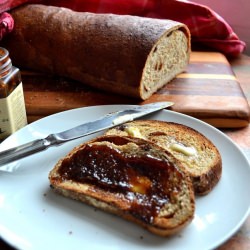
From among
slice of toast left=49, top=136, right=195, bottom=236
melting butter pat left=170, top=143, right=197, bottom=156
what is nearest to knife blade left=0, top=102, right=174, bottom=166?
slice of toast left=49, top=136, right=195, bottom=236

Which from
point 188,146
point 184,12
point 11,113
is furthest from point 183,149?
point 184,12

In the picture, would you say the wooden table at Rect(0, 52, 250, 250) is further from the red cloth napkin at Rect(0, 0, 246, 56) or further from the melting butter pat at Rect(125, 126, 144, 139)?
the melting butter pat at Rect(125, 126, 144, 139)

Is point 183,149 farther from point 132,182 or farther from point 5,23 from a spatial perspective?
point 5,23

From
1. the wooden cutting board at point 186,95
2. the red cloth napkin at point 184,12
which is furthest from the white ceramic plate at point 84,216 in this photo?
the red cloth napkin at point 184,12

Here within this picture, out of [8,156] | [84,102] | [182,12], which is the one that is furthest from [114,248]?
[182,12]

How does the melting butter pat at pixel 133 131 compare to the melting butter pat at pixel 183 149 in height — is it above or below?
below

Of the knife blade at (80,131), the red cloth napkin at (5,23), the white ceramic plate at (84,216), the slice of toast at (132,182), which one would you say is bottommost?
the white ceramic plate at (84,216)

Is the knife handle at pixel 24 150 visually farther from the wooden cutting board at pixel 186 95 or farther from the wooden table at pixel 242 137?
the wooden table at pixel 242 137
